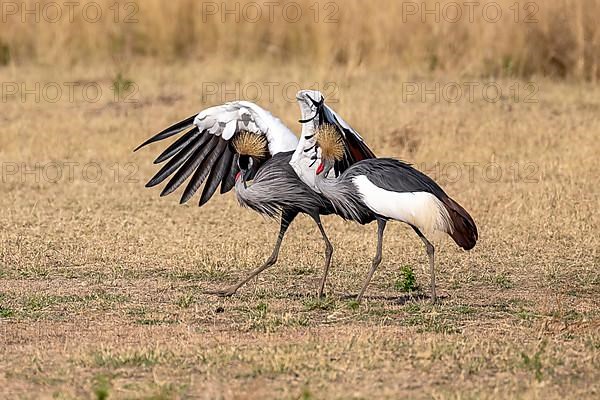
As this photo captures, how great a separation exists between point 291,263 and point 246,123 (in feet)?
3.26

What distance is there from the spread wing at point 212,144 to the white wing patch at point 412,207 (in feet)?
2.96

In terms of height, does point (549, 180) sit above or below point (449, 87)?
below

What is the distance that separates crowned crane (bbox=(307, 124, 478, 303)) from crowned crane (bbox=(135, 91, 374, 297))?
0.57 feet

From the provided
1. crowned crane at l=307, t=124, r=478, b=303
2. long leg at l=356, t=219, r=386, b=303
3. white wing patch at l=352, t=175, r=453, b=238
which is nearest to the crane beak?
crowned crane at l=307, t=124, r=478, b=303

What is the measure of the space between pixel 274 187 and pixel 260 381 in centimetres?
189

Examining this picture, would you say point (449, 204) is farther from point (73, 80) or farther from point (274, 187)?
point (73, 80)

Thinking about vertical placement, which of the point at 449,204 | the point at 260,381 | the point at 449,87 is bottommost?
the point at 260,381

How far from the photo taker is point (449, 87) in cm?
1233

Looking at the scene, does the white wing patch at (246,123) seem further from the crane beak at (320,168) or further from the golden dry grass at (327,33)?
the golden dry grass at (327,33)

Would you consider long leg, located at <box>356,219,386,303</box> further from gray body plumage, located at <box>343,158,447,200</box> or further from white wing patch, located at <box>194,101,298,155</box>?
white wing patch, located at <box>194,101,298,155</box>

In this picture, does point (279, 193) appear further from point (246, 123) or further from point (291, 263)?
point (291, 263)

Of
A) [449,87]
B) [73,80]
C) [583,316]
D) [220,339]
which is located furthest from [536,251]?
[73,80]

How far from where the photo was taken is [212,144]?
7.44 meters

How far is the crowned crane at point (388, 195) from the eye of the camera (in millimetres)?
6348
